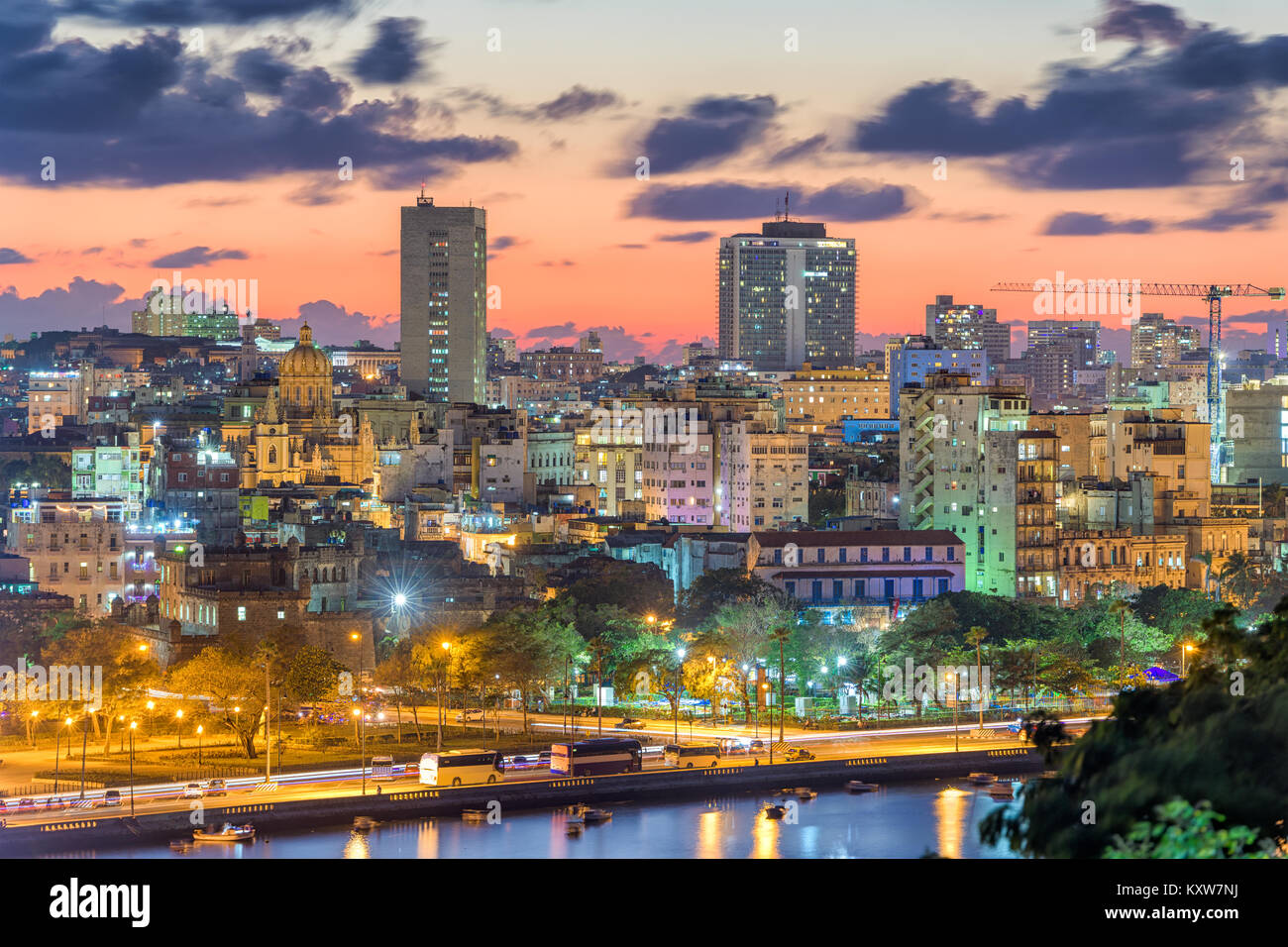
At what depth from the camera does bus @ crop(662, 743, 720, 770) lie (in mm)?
50938

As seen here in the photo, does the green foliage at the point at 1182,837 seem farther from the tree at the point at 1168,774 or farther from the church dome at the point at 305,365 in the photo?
the church dome at the point at 305,365

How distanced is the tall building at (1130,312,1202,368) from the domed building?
9943cm

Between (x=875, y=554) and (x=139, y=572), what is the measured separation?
76.0ft

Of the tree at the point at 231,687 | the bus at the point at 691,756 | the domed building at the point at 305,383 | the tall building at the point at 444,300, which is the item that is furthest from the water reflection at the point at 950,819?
the tall building at the point at 444,300

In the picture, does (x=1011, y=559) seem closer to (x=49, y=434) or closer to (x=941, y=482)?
(x=941, y=482)

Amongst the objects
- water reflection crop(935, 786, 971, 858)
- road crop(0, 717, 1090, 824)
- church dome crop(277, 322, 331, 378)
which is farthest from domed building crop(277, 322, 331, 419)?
water reflection crop(935, 786, 971, 858)

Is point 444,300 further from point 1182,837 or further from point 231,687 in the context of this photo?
point 1182,837

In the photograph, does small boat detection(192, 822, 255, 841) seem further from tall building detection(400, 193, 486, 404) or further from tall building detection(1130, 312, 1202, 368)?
tall building detection(1130, 312, 1202, 368)

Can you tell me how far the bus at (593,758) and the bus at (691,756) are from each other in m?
0.79

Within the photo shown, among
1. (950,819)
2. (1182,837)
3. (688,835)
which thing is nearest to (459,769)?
(688,835)

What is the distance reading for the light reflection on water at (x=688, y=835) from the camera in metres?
43.6

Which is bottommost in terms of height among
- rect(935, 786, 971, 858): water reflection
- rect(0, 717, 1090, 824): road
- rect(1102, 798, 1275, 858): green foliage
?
rect(935, 786, 971, 858): water reflection

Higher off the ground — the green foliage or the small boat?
the green foliage

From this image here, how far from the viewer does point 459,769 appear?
159ft
